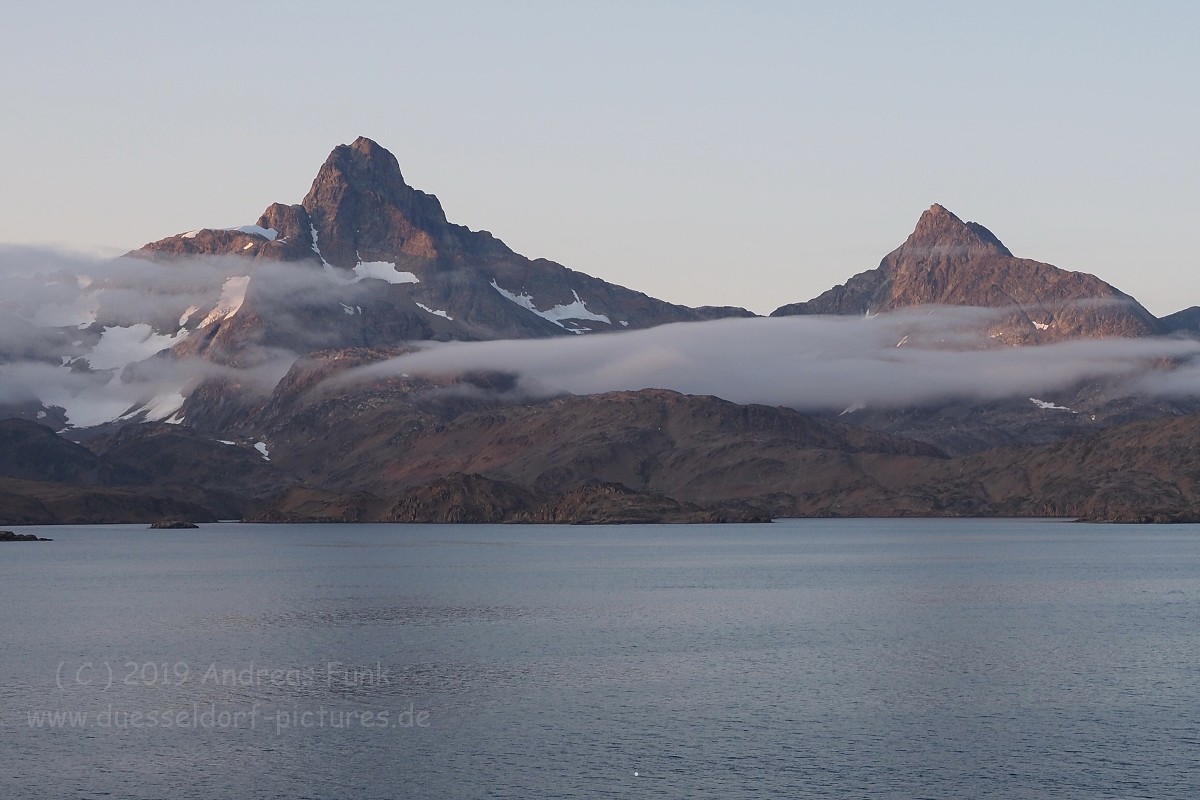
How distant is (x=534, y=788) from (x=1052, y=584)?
468 feet

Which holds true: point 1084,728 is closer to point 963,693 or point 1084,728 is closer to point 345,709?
point 963,693

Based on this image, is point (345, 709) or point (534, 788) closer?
point (534, 788)

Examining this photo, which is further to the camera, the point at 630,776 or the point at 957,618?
the point at 957,618

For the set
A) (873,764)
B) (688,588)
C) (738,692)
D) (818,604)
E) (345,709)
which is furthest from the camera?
(688,588)

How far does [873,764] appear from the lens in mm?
78125

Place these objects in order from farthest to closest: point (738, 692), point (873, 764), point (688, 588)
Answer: point (688, 588) → point (738, 692) → point (873, 764)

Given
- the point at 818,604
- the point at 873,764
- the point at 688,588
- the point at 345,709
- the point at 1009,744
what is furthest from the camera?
the point at 688,588

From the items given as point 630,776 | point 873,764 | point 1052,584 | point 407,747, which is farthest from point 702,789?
point 1052,584

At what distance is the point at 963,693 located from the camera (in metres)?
101

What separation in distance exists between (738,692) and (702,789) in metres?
28.4

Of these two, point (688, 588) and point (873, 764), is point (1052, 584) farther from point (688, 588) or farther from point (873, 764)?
point (873, 764)

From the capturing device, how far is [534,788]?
73.0 m

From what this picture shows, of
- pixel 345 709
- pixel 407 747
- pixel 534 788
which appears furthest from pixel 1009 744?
pixel 345 709

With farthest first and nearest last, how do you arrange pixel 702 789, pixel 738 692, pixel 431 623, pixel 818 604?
pixel 818 604 → pixel 431 623 → pixel 738 692 → pixel 702 789
